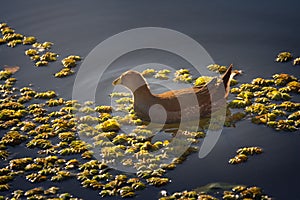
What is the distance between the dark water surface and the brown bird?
62 centimetres

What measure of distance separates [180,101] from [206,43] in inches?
110

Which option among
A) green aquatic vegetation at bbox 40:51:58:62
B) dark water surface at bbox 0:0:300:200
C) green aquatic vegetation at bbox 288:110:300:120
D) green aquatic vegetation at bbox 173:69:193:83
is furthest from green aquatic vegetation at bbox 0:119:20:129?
green aquatic vegetation at bbox 288:110:300:120

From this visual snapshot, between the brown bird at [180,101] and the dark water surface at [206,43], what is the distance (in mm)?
618

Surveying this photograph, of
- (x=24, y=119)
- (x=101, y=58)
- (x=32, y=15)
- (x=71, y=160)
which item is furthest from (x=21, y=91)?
(x=32, y=15)

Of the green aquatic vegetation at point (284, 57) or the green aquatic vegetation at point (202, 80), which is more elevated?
the green aquatic vegetation at point (284, 57)

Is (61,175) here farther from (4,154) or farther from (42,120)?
(42,120)

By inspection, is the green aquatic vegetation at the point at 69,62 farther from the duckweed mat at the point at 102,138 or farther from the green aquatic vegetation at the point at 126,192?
the green aquatic vegetation at the point at 126,192

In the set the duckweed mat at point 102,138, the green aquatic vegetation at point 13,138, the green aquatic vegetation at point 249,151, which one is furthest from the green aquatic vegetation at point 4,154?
the green aquatic vegetation at point 249,151

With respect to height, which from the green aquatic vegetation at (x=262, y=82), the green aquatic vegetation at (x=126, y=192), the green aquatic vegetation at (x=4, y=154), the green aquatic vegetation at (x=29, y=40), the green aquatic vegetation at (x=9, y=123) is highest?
the green aquatic vegetation at (x=29, y=40)

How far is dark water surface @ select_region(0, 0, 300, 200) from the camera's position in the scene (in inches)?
343

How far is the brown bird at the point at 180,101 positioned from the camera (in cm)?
988

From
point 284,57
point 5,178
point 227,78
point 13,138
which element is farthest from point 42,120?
point 284,57

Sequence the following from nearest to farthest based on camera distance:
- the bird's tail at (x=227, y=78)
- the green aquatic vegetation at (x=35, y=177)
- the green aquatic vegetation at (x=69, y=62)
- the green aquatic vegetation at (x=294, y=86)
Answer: the green aquatic vegetation at (x=35, y=177) < the bird's tail at (x=227, y=78) < the green aquatic vegetation at (x=294, y=86) < the green aquatic vegetation at (x=69, y=62)

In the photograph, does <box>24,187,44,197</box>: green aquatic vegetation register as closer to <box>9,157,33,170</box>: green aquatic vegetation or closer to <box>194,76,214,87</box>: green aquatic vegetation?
<box>9,157,33,170</box>: green aquatic vegetation
